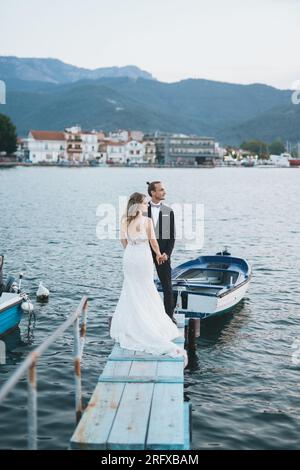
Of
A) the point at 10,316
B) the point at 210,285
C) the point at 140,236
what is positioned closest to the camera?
the point at 140,236

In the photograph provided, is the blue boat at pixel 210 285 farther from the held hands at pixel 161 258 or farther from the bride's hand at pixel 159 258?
the bride's hand at pixel 159 258

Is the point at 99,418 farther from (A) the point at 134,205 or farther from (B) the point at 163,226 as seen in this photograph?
(B) the point at 163,226

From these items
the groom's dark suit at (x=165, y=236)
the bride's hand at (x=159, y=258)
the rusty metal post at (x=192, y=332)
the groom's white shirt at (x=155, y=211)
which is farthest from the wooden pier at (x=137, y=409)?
the rusty metal post at (x=192, y=332)

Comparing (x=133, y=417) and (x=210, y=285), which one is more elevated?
(x=210, y=285)

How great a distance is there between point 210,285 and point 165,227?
20.9 ft

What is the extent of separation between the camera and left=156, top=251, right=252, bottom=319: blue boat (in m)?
17.8

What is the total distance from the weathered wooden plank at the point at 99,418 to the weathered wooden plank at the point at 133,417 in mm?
92

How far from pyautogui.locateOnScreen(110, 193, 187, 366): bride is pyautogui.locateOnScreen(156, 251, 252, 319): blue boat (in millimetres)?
5752

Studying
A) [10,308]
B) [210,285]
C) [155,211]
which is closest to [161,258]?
[155,211]

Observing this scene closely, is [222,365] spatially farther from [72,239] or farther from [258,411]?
[72,239]

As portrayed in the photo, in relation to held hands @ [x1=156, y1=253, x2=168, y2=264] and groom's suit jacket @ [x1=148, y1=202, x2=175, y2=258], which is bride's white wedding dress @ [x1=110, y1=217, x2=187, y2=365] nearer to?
held hands @ [x1=156, y1=253, x2=168, y2=264]

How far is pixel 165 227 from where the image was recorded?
521 inches

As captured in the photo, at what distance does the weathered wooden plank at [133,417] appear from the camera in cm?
789

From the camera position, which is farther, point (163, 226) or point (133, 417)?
point (163, 226)
